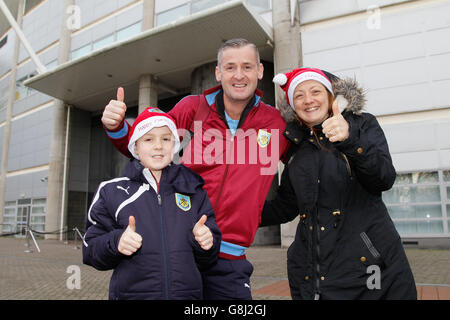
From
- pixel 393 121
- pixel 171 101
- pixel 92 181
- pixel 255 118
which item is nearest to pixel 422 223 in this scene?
pixel 393 121

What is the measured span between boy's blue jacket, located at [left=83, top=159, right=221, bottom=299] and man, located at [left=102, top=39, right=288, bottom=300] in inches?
7.5

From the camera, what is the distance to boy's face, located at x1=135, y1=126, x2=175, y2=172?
82.1 inches

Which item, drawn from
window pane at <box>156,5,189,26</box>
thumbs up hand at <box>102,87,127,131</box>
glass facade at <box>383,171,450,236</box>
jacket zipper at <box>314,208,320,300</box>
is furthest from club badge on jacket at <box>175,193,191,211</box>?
window pane at <box>156,5,189,26</box>

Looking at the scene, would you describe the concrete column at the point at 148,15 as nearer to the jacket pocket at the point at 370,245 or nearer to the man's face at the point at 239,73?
the man's face at the point at 239,73

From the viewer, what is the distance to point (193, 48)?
15.3 m

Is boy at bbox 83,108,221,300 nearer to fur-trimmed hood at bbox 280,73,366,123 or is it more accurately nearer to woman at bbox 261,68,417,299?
woman at bbox 261,68,417,299

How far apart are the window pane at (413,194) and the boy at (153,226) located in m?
11.9

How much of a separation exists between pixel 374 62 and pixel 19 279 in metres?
12.6

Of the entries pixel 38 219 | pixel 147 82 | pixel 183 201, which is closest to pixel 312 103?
pixel 183 201

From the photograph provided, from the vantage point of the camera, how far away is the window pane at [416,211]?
475 inches

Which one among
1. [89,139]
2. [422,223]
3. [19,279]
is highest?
[89,139]

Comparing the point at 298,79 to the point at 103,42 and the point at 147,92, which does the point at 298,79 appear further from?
the point at 103,42

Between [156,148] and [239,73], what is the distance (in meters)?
0.75

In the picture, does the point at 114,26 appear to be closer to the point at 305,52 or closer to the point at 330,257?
the point at 305,52
